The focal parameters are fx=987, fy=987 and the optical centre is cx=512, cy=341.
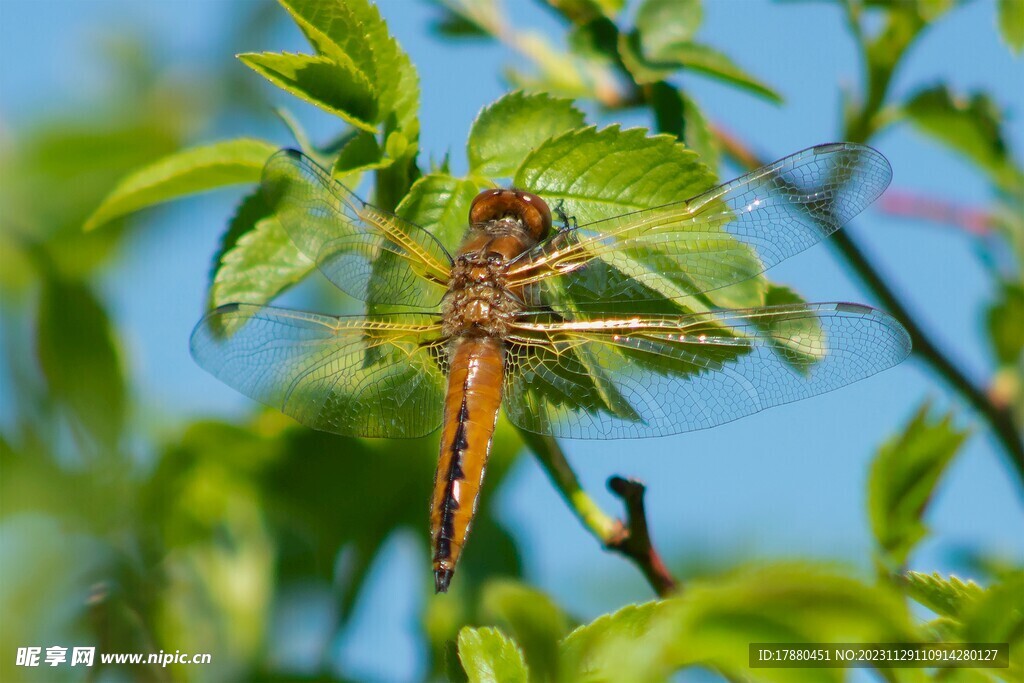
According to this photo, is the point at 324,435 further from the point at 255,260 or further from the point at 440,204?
the point at 440,204

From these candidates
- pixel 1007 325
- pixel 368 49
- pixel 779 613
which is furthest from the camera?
pixel 1007 325

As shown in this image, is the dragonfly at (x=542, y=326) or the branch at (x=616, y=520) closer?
the branch at (x=616, y=520)

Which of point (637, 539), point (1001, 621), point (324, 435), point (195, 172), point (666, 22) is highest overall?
point (666, 22)

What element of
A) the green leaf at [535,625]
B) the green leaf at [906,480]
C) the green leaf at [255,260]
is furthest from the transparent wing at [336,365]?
the green leaf at [906,480]

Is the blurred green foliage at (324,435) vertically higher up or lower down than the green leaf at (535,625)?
higher up

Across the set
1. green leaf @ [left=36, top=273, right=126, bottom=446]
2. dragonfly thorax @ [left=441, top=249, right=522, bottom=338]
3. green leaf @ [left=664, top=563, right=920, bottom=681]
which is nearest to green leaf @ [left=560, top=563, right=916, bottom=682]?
green leaf @ [left=664, top=563, right=920, bottom=681]

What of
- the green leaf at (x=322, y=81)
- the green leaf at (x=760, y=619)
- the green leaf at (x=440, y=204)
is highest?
the green leaf at (x=322, y=81)

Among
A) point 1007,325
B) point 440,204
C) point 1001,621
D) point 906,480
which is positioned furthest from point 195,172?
point 1007,325

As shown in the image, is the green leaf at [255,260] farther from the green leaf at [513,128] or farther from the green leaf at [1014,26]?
the green leaf at [1014,26]
